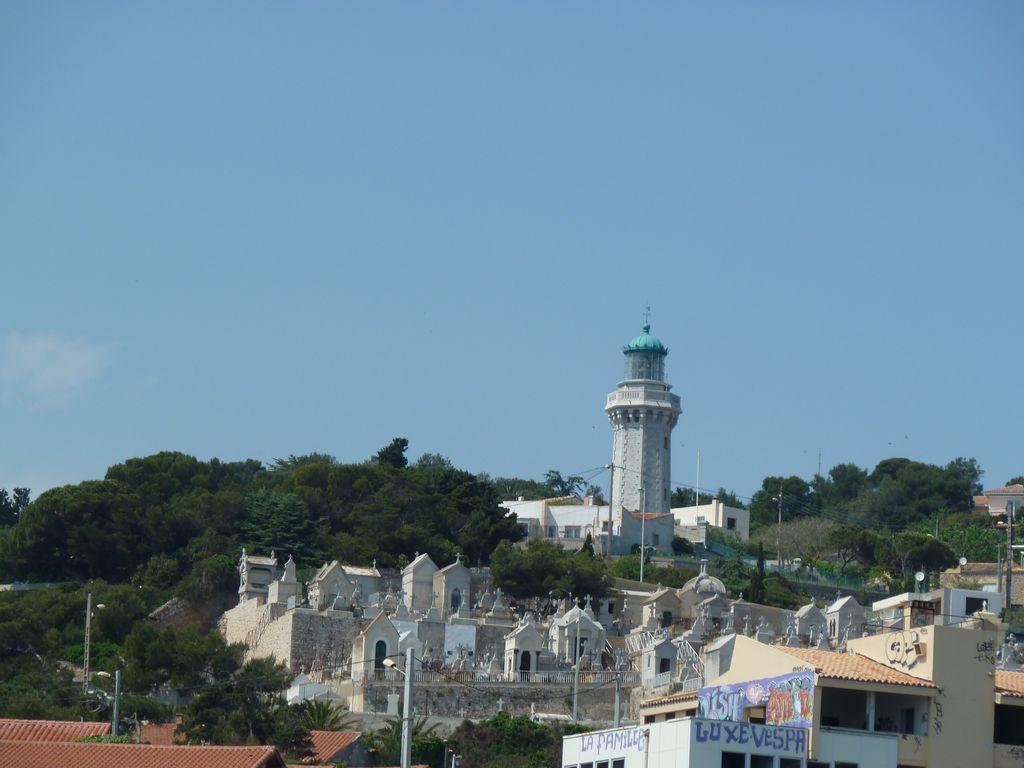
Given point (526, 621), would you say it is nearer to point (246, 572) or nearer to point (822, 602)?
point (246, 572)

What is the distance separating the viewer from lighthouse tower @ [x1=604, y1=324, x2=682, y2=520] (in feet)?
340

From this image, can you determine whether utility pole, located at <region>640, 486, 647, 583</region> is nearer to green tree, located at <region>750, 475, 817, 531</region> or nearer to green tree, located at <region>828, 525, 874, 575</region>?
green tree, located at <region>828, 525, 874, 575</region>

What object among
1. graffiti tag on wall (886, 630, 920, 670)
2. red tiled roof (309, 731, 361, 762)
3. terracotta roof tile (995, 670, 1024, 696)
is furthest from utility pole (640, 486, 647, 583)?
graffiti tag on wall (886, 630, 920, 670)

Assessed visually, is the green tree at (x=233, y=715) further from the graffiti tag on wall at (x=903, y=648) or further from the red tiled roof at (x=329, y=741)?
the graffiti tag on wall at (x=903, y=648)

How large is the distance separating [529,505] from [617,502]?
4.65 meters

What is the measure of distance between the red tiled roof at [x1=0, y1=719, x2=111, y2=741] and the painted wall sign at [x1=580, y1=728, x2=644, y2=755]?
11894 millimetres

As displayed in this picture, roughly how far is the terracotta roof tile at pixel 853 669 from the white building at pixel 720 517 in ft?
235

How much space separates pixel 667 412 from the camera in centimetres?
10438

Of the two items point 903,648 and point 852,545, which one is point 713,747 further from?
point 852,545

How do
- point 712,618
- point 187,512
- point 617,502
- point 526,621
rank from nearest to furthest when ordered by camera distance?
point 526,621 < point 712,618 < point 187,512 < point 617,502

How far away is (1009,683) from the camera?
42469 millimetres

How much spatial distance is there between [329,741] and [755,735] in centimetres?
1939

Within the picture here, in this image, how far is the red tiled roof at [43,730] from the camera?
44084 millimetres

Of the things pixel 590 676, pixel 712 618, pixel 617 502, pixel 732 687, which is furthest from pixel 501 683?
pixel 617 502
